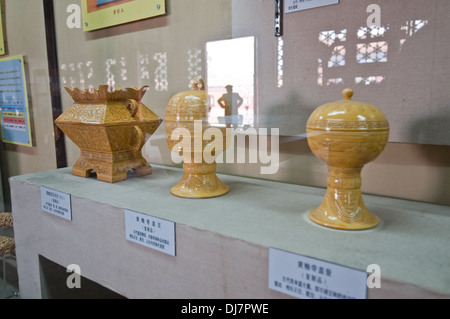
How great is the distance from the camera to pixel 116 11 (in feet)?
4.65

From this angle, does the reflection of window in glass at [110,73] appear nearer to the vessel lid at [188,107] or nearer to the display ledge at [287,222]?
the display ledge at [287,222]

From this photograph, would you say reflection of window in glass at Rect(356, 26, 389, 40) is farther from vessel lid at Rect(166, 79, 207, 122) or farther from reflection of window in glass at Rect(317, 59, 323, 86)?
vessel lid at Rect(166, 79, 207, 122)

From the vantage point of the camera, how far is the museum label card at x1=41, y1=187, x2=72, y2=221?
3.28ft

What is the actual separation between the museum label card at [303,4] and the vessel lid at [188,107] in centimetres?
38

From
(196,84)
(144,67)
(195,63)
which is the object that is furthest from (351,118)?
(144,67)

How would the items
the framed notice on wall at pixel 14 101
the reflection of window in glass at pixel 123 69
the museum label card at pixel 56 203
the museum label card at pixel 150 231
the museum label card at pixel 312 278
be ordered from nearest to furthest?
the museum label card at pixel 312 278, the museum label card at pixel 150 231, the museum label card at pixel 56 203, the reflection of window in glass at pixel 123 69, the framed notice on wall at pixel 14 101

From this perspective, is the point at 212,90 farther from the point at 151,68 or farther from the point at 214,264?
the point at 214,264

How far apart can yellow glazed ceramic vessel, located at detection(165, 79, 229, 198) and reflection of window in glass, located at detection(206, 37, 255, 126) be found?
160 millimetres

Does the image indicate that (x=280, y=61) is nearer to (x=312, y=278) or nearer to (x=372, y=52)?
(x=372, y=52)

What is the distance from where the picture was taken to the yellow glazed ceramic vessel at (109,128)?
43.2 inches

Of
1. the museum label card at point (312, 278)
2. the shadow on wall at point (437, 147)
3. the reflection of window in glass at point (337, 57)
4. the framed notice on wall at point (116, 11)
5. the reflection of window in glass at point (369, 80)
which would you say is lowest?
the museum label card at point (312, 278)

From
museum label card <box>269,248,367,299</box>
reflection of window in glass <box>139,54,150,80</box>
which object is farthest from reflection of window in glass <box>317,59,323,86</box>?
reflection of window in glass <box>139,54,150,80</box>

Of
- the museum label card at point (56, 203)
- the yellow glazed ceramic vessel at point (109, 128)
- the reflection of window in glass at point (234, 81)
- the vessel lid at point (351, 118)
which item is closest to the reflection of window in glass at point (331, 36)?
the reflection of window in glass at point (234, 81)

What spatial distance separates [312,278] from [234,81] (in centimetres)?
73
